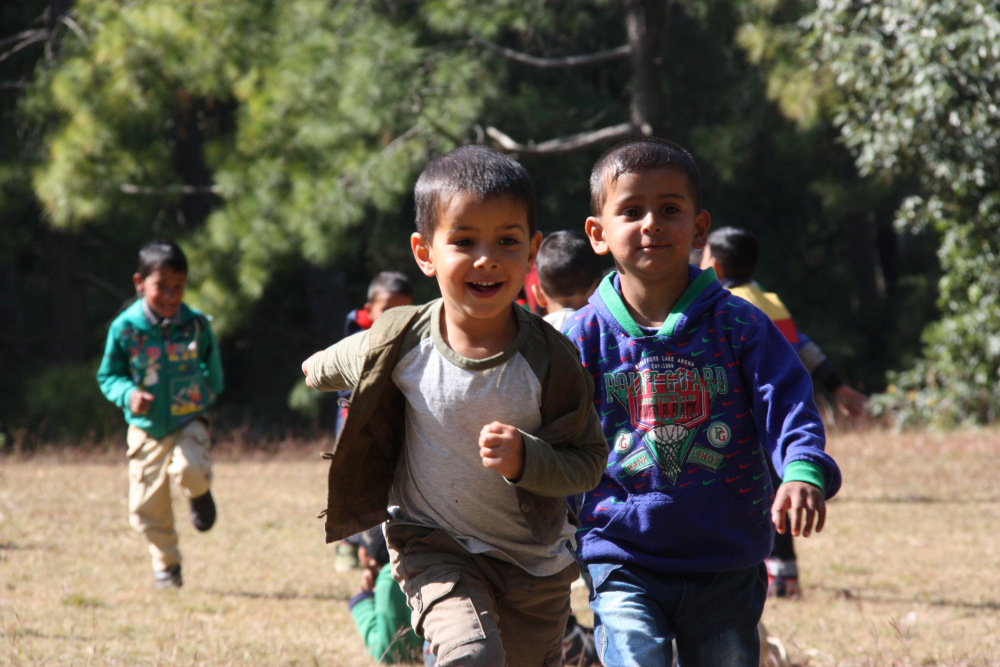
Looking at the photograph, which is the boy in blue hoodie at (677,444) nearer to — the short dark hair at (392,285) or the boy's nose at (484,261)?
the boy's nose at (484,261)

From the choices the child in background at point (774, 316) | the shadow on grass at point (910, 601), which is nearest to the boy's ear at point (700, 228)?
the child in background at point (774, 316)

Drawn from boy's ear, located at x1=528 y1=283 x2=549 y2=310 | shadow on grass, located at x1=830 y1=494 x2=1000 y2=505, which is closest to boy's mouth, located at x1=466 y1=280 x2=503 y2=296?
boy's ear, located at x1=528 y1=283 x2=549 y2=310

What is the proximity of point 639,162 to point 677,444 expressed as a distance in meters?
0.68

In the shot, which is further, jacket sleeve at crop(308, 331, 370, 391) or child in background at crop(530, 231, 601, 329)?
child in background at crop(530, 231, 601, 329)

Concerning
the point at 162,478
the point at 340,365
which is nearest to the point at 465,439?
the point at 340,365

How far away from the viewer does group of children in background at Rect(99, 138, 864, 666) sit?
7.34 ft

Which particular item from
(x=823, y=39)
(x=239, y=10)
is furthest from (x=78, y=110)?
(x=823, y=39)

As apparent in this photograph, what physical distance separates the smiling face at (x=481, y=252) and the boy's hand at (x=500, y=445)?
1.02ft

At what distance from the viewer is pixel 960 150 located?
1004cm

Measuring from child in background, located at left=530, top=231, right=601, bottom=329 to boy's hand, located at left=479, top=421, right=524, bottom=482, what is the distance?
185 cm

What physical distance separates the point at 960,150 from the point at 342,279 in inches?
273

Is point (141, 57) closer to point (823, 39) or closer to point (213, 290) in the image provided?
point (213, 290)

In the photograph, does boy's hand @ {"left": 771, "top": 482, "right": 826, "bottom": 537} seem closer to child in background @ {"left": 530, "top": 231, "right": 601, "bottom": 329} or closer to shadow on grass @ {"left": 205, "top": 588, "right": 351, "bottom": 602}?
child in background @ {"left": 530, "top": 231, "right": 601, "bottom": 329}

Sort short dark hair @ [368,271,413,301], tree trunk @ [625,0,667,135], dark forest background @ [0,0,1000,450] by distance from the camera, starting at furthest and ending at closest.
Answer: tree trunk @ [625,0,667,135] < dark forest background @ [0,0,1000,450] < short dark hair @ [368,271,413,301]
